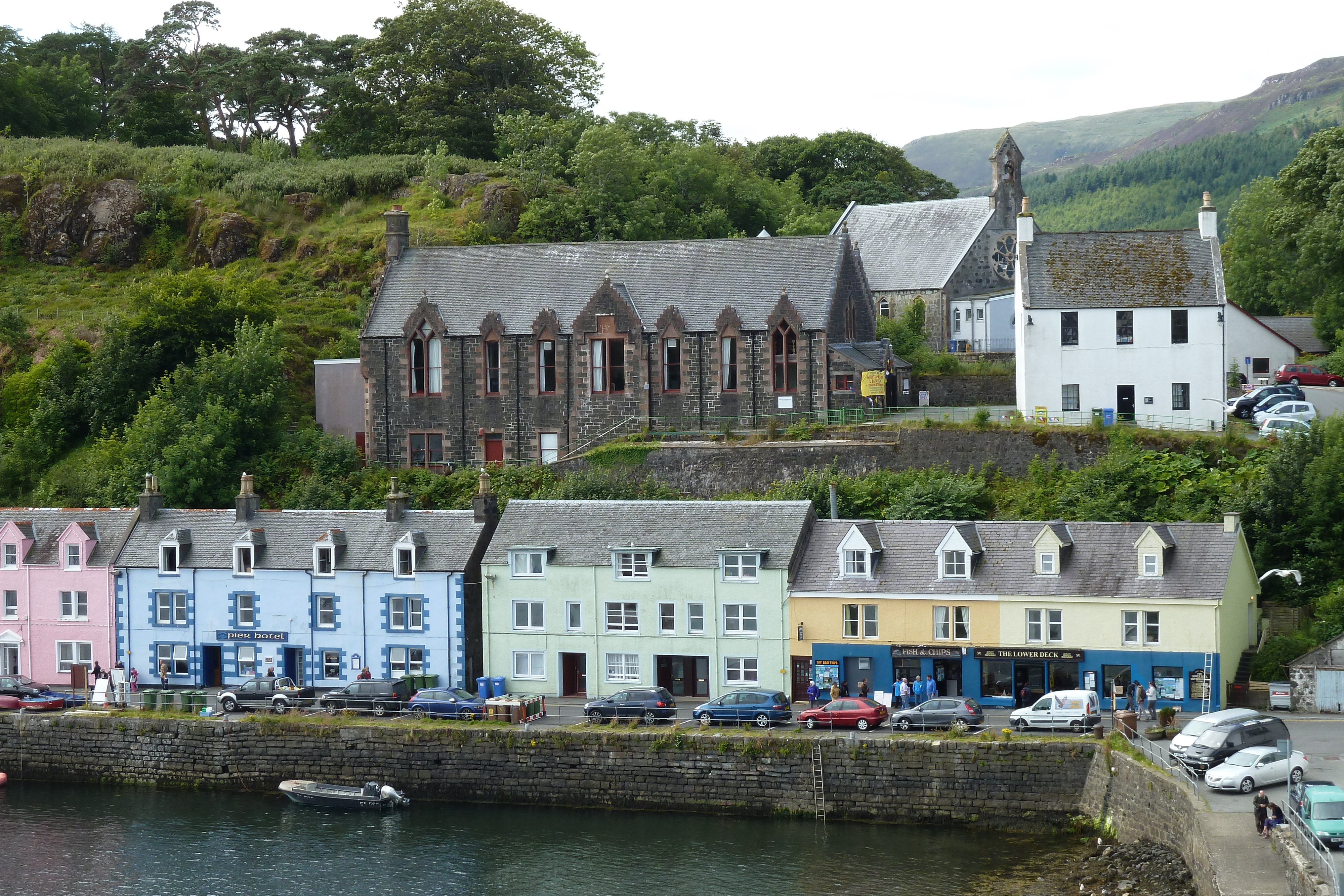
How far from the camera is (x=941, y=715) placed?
4391 centimetres

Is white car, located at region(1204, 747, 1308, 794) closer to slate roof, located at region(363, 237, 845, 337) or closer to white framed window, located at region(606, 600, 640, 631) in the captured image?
white framed window, located at region(606, 600, 640, 631)

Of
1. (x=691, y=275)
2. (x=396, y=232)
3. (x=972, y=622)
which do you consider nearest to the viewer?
(x=972, y=622)

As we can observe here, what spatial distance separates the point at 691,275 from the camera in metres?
66.9

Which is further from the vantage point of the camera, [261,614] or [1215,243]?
[1215,243]

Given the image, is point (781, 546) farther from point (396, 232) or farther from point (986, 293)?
point (986, 293)

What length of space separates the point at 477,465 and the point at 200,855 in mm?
27166

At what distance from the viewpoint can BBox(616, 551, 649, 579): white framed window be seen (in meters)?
51.0

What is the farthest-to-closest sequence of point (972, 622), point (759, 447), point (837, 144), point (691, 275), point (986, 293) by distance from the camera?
point (837, 144) → point (986, 293) → point (691, 275) → point (759, 447) → point (972, 622)

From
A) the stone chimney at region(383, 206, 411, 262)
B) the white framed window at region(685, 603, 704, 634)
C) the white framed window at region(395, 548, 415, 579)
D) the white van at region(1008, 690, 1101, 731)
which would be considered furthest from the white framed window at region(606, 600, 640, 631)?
the stone chimney at region(383, 206, 411, 262)

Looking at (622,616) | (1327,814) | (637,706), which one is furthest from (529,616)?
(1327,814)

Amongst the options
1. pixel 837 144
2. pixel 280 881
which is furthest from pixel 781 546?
pixel 837 144

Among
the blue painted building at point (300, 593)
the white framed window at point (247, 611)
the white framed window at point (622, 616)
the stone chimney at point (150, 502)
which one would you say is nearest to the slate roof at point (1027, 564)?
the white framed window at point (622, 616)

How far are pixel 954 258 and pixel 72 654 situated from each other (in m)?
53.4

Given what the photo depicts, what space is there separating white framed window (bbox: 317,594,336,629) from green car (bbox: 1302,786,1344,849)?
1339 inches
